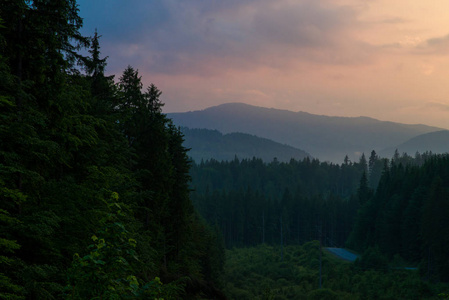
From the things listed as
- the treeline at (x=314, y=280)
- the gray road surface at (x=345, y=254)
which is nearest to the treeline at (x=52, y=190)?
the treeline at (x=314, y=280)

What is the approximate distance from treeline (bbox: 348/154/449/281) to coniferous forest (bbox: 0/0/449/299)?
12.4 inches

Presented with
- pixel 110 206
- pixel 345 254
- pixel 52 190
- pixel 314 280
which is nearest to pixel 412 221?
pixel 345 254

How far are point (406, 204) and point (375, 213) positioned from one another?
494 inches

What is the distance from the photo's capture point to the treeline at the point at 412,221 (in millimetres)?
62781

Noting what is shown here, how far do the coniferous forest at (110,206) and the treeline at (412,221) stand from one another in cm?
31

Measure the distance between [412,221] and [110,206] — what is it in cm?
8016

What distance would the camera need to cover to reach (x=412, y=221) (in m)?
75.4

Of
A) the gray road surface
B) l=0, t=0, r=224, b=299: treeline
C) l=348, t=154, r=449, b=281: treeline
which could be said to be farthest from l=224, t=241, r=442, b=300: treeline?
l=0, t=0, r=224, b=299: treeline

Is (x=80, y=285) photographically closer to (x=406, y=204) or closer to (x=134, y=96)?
(x=134, y=96)

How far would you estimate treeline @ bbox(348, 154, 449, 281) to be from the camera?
→ 6278 cm

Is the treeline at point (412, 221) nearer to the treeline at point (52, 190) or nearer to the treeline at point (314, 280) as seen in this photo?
the treeline at point (314, 280)

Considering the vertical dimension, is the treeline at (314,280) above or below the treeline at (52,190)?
below

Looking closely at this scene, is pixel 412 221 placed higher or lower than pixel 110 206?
lower

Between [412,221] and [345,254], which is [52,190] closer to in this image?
[412,221]
